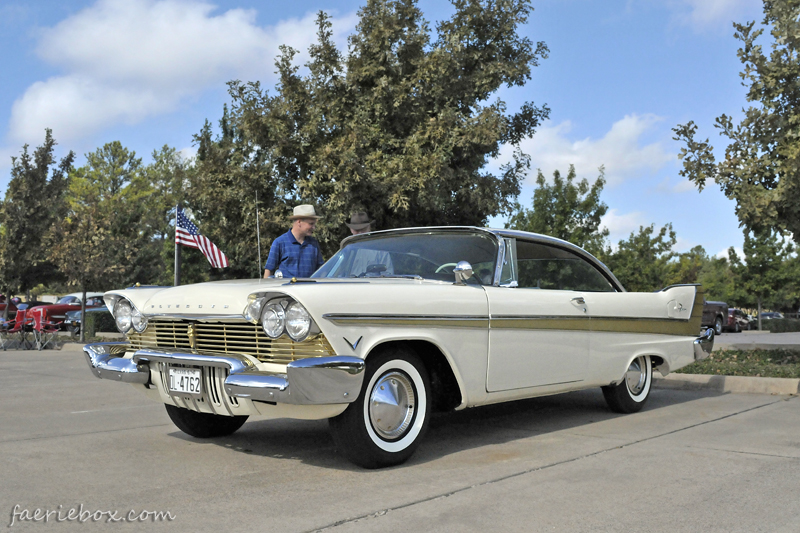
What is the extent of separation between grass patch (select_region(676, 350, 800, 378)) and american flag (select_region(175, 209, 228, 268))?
10123 mm

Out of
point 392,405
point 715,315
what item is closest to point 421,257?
point 392,405

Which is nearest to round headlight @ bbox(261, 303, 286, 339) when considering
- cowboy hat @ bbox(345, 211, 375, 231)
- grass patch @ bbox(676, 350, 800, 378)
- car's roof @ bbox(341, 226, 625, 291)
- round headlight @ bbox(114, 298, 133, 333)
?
round headlight @ bbox(114, 298, 133, 333)

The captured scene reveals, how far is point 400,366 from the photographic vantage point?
4383 millimetres

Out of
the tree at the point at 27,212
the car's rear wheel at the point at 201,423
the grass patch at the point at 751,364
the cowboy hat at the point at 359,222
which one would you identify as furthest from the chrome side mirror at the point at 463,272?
the tree at the point at 27,212

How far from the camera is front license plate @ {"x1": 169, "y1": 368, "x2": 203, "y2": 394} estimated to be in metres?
4.30

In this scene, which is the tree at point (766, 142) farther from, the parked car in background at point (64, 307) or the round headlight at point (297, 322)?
the parked car in background at point (64, 307)

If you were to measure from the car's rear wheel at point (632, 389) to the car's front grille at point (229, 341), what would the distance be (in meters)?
3.37

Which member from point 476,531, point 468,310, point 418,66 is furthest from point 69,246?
point 476,531

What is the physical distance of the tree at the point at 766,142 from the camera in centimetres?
980

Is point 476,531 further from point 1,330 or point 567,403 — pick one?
point 1,330

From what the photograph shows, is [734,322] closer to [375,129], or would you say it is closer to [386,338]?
[375,129]

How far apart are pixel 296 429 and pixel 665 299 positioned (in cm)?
360

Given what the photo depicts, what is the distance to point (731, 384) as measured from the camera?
8328 mm

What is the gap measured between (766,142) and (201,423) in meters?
8.76
